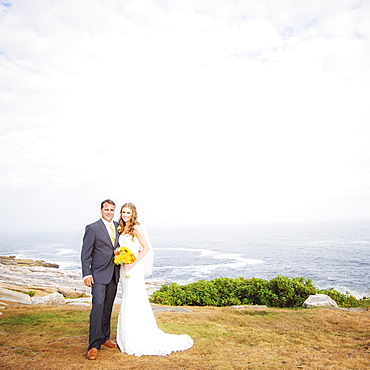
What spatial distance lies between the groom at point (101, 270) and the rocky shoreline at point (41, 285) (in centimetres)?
640

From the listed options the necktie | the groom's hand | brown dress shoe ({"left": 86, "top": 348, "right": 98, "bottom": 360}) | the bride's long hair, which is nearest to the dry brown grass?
brown dress shoe ({"left": 86, "top": 348, "right": 98, "bottom": 360})

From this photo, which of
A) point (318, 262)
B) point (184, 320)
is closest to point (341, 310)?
point (184, 320)

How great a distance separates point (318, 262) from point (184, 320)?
54997mm

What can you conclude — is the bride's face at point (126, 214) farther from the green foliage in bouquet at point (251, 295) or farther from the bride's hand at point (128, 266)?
the green foliage in bouquet at point (251, 295)

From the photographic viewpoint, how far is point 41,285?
26.0 meters

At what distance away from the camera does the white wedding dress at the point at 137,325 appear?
5.89m

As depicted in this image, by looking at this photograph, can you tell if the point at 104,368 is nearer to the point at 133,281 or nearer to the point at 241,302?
the point at 133,281

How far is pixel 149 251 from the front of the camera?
22.0 feet

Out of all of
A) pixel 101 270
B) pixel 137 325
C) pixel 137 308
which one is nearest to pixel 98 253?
pixel 101 270

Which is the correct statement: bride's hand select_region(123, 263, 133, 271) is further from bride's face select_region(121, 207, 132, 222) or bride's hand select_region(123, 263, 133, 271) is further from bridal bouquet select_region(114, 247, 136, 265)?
bride's face select_region(121, 207, 132, 222)

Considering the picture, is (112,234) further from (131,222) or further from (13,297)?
(13,297)

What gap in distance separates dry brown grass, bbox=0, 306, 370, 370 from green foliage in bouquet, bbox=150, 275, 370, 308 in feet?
10.5

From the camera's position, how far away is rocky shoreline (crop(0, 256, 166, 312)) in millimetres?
12250

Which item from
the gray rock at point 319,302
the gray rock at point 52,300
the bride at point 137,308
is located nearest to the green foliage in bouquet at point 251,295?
the gray rock at point 319,302
